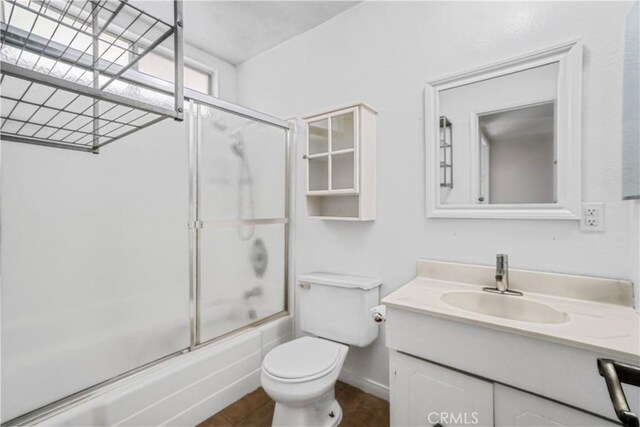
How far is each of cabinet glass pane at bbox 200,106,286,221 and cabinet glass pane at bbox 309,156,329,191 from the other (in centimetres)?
37

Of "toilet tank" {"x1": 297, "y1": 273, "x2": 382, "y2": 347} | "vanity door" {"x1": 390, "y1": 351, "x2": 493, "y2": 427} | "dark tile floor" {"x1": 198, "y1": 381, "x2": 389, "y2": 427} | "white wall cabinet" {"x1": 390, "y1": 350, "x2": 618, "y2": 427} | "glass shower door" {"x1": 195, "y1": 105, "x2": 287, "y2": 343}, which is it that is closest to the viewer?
"white wall cabinet" {"x1": 390, "y1": 350, "x2": 618, "y2": 427}

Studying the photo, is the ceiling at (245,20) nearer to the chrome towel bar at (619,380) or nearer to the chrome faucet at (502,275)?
the chrome faucet at (502,275)

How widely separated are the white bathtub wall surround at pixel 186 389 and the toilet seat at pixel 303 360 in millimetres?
409

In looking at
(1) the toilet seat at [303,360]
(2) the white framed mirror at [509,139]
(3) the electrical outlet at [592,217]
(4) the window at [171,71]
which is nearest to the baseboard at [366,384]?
(1) the toilet seat at [303,360]

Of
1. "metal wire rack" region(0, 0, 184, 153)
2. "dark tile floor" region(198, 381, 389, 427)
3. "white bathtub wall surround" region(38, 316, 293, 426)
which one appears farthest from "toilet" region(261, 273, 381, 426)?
"metal wire rack" region(0, 0, 184, 153)

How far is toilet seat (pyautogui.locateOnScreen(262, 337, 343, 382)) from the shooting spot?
1363mm

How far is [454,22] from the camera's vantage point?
1.57 meters

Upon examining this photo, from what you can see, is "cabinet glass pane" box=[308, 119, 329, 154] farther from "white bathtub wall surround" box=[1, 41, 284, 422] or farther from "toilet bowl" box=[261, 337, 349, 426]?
"toilet bowl" box=[261, 337, 349, 426]

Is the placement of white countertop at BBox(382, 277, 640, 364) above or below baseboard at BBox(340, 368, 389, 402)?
above

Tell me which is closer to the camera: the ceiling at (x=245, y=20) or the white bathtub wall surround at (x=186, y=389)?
the white bathtub wall surround at (x=186, y=389)

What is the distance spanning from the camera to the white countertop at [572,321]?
2.90 ft

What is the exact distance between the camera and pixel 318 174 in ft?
6.56

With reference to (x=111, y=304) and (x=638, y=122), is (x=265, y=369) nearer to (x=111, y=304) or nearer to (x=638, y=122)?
(x=111, y=304)

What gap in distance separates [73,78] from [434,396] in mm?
2075
